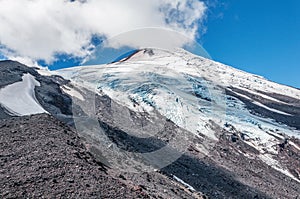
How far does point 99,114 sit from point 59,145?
15261 mm

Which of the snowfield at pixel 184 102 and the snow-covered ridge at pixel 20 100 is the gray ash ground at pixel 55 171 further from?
the snowfield at pixel 184 102

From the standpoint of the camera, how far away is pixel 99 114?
3041cm

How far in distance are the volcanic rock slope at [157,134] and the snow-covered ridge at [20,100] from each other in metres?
0.06

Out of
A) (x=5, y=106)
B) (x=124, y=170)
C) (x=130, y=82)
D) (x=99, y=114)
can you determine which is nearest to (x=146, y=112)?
(x=99, y=114)

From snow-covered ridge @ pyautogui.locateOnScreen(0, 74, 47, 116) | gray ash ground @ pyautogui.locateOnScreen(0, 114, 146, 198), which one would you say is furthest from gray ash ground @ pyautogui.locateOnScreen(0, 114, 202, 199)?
snow-covered ridge @ pyautogui.locateOnScreen(0, 74, 47, 116)

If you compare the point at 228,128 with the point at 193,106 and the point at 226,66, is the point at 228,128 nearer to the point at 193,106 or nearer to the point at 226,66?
the point at 193,106

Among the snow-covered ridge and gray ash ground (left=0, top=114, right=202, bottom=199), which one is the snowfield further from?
gray ash ground (left=0, top=114, right=202, bottom=199)

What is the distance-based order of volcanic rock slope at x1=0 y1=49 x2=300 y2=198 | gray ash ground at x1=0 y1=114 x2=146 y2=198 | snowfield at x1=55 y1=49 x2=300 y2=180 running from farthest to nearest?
snowfield at x1=55 y1=49 x2=300 y2=180, volcanic rock slope at x1=0 y1=49 x2=300 y2=198, gray ash ground at x1=0 y1=114 x2=146 y2=198

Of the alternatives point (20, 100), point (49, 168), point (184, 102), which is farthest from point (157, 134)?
point (49, 168)

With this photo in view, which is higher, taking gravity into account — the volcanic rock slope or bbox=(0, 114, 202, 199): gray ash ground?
the volcanic rock slope

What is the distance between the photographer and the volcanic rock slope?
1711cm

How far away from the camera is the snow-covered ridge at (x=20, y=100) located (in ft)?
73.6

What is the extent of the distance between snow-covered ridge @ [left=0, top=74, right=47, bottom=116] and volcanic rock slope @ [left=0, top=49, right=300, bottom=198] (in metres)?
0.06

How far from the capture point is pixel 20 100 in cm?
2514
